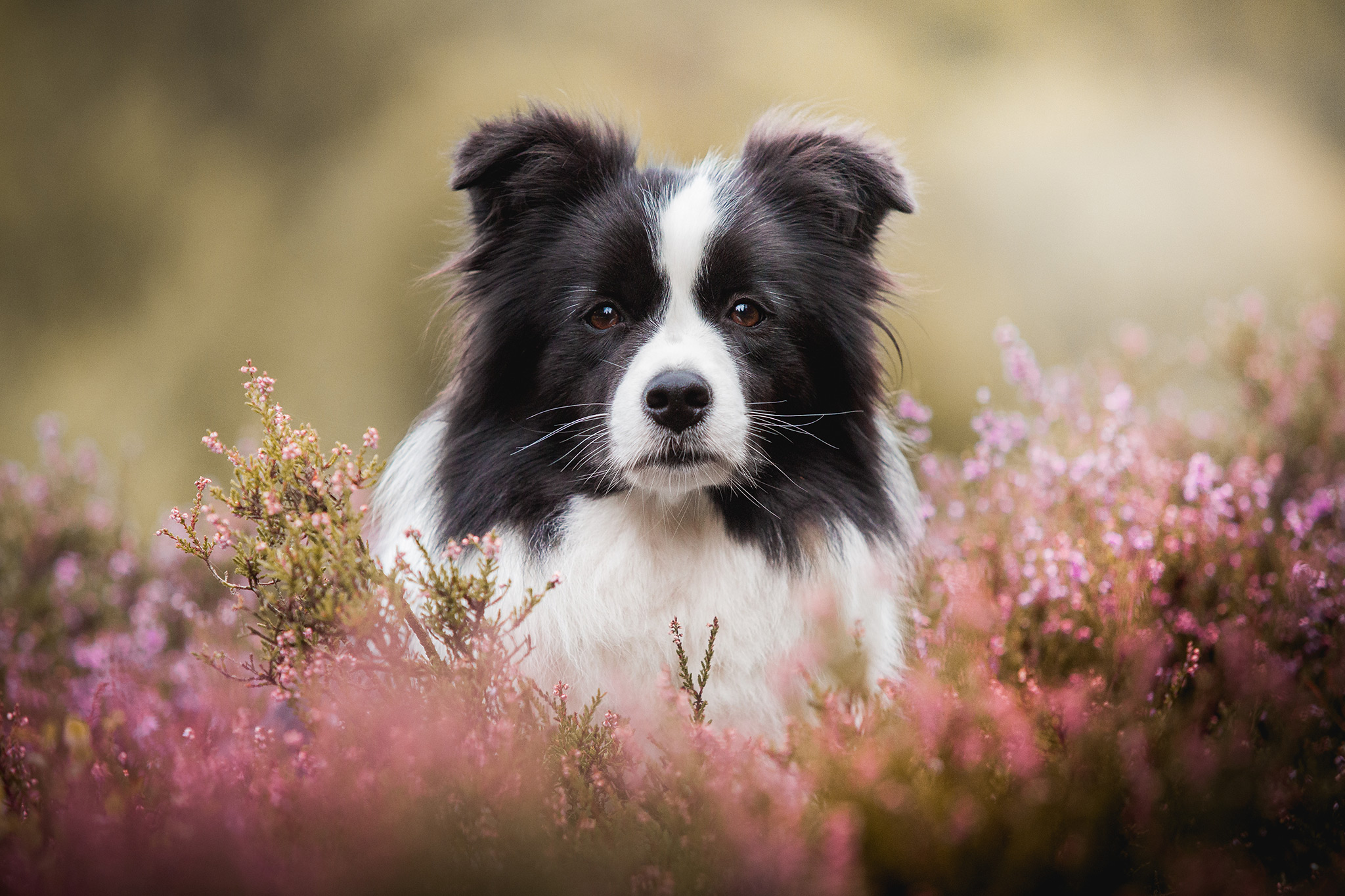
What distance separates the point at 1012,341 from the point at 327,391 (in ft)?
14.7

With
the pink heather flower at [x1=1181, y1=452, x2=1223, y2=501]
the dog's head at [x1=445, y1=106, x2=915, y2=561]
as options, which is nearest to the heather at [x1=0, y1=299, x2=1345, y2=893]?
the pink heather flower at [x1=1181, y1=452, x2=1223, y2=501]

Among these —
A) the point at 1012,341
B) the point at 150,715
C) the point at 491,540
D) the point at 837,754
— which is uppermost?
the point at 1012,341

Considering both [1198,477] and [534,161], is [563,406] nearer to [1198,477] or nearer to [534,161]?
[534,161]

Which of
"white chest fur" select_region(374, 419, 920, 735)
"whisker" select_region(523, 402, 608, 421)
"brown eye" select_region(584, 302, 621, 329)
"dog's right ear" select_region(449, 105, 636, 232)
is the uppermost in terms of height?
"dog's right ear" select_region(449, 105, 636, 232)

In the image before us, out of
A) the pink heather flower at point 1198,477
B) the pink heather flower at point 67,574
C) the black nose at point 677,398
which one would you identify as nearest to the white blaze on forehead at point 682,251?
the black nose at point 677,398

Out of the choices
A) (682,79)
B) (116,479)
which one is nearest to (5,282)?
(116,479)

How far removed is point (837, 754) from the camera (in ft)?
5.70

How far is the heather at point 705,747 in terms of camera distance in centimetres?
152

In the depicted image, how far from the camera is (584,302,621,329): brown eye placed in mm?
2471

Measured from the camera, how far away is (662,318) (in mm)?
2428

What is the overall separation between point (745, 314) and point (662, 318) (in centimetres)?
21

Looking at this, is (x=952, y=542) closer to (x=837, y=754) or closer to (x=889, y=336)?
(x=889, y=336)

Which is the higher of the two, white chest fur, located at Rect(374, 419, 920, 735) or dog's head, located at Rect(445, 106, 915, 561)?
dog's head, located at Rect(445, 106, 915, 561)

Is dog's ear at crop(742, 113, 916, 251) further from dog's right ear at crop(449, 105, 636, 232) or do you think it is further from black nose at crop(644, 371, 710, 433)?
black nose at crop(644, 371, 710, 433)
